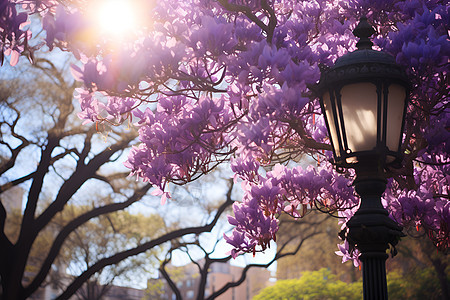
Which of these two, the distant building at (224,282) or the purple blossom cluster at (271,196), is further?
the distant building at (224,282)

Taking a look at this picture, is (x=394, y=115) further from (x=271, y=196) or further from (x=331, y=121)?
(x=271, y=196)

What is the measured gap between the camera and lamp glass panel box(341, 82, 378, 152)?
386 cm

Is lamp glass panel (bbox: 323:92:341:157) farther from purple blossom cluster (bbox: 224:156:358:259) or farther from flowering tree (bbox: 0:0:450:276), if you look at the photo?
purple blossom cluster (bbox: 224:156:358:259)

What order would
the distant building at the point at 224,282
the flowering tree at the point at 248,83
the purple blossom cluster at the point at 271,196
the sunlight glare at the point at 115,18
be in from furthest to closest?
the distant building at the point at 224,282, the purple blossom cluster at the point at 271,196, the sunlight glare at the point at 115,18, the flowering tree at the point at 248,83

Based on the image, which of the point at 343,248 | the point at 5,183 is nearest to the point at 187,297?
the point at 5,183

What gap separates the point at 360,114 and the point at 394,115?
26cm

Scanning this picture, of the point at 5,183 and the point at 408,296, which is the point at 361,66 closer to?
the point at 5,183

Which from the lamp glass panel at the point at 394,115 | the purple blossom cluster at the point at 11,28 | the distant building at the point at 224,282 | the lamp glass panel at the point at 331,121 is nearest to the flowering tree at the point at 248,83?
the purple blossom cluster at the point at 11,28

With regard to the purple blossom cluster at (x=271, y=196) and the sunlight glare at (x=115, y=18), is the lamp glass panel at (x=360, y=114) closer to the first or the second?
the purple blossom cluster at (x=271, y=196)

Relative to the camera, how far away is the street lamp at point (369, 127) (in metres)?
3.76

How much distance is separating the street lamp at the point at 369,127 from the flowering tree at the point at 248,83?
31 cm

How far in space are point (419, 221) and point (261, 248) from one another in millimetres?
1806

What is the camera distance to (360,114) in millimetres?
3895

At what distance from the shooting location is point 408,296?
25.2 m
